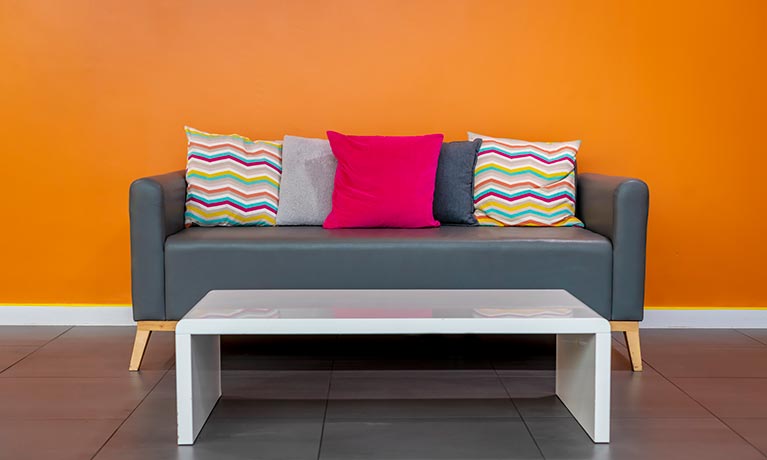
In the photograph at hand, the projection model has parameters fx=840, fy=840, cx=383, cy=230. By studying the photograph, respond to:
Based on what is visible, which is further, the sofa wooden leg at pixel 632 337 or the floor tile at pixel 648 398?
the sofa wooden leg at pixel 632 337

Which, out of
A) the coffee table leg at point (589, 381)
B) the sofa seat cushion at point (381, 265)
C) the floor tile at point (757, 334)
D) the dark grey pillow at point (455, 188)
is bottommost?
the floor tile at point (757, 334)

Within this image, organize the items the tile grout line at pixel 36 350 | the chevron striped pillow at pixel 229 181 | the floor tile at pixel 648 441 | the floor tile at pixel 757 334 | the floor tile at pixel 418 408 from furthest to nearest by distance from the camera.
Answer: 1. the floor tile at pixel 757 334
2. the chevron striped pillow at pixel 229 181
3. the tile grout line at pixel 36 350
4. the floor tile at pixel 418 408
5. the floor tile at pixel 648 441

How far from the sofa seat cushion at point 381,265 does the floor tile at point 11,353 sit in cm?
70

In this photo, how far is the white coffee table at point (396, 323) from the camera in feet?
7.65

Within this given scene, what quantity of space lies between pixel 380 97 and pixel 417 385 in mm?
1655

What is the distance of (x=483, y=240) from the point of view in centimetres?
324

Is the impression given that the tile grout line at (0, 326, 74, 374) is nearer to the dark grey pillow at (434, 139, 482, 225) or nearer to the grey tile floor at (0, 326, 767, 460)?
the grey tile floor at (0, 326, 767, 460)

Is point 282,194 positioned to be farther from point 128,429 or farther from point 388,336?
point 128,429

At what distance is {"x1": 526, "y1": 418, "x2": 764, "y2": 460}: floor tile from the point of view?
91.1 inches

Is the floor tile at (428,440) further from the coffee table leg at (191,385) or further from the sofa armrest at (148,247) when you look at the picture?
the sofa armrest at (148,247)

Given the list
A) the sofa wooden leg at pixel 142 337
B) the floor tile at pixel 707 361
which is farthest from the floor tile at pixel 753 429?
the sofa wooden leg at pixel 142 337

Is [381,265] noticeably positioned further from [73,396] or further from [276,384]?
[73,396]

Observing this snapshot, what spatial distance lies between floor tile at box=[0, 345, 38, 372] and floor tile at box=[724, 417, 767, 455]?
2.62 metres

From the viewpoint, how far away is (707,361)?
3406 mm
